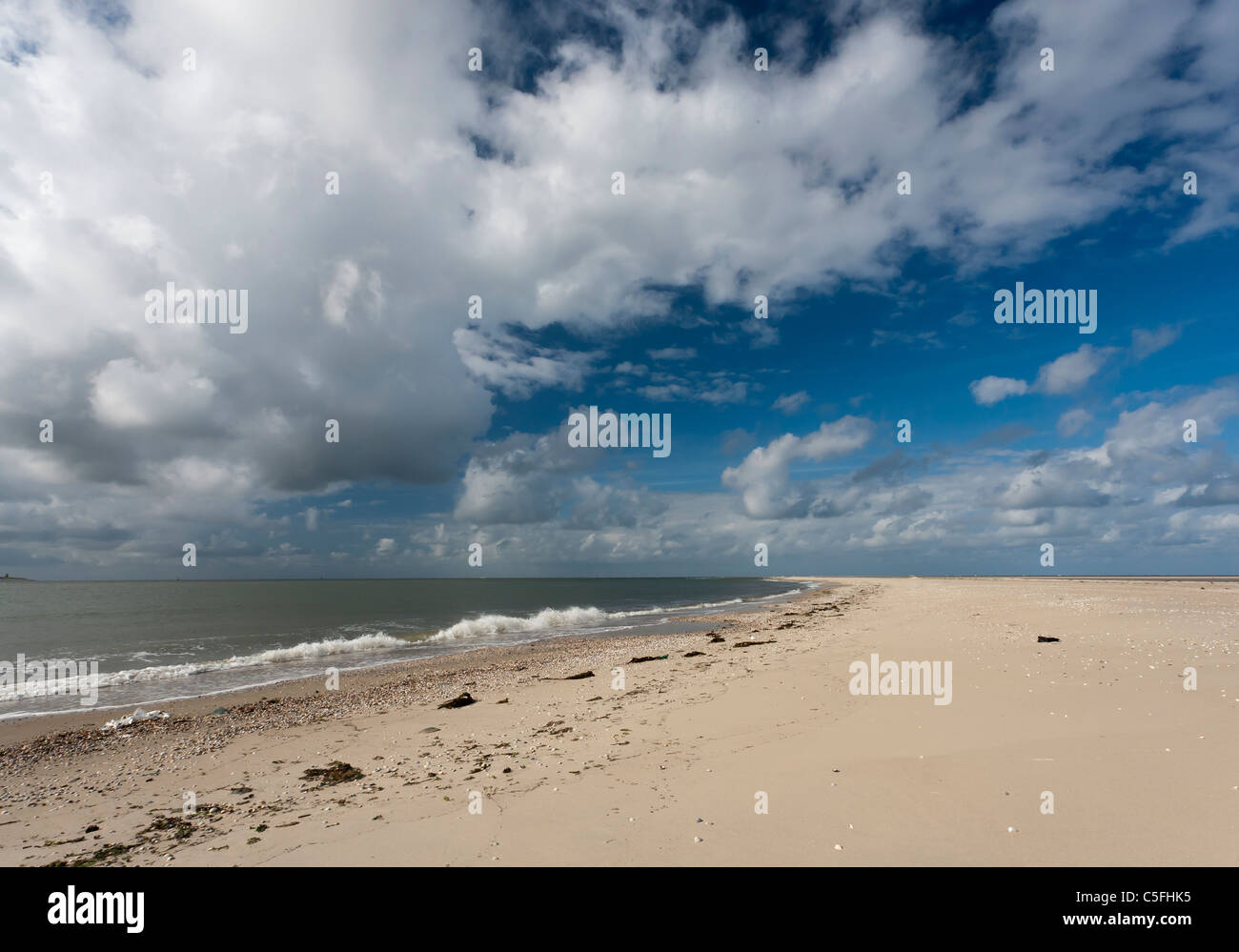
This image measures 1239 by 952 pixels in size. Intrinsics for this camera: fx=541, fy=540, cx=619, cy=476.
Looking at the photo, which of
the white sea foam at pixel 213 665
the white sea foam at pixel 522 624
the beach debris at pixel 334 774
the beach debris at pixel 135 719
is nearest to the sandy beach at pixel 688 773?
the beach debris at pixel 334 774

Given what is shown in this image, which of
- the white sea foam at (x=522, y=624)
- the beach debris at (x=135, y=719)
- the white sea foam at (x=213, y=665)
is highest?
the beach debris at (x=135, y=719)

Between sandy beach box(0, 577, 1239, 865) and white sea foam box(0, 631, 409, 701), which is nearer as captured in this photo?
sandy beach box(0, 577, 1239, 865)

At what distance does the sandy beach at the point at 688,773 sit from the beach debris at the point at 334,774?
1.9 inches

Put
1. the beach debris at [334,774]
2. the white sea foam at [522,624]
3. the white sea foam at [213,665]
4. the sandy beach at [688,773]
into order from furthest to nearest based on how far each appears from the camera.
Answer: the white sea foam at [522,624] < the white sea foam at [213,665] < the beach debris at [334,774] < the sandy beach at [688,773]

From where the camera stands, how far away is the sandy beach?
6051mm

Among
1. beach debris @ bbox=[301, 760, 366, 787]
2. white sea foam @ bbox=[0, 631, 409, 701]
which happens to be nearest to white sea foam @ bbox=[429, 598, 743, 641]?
white sea foam @ bbox=[0, 631, 409, 701]

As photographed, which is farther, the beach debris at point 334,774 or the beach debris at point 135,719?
the beach debris at point 135,719

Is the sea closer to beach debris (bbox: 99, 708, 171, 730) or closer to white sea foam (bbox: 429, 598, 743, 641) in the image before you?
white sea foam (bbox: 429, 598, 743, 641)

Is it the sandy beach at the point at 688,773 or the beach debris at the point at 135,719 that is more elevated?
the sandy beach at the point at 688,773

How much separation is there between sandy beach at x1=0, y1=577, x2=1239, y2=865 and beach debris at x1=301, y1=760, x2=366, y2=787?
48mm

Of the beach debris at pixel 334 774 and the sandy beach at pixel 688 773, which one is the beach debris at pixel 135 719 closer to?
the sandy beach at pixel 688 773

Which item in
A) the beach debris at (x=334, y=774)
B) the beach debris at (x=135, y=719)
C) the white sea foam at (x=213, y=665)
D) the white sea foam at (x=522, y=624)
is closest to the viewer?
the beach debris at (x=334, y=774)

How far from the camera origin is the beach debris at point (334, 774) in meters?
9.61
